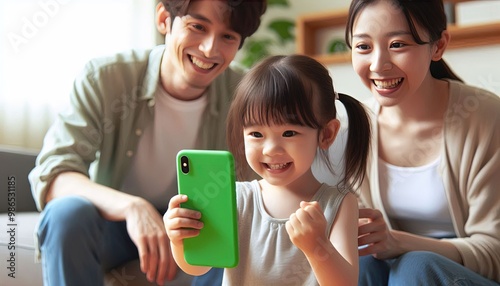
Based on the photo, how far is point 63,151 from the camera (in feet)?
3.01

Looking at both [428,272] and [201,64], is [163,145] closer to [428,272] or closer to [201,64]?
[201,64]

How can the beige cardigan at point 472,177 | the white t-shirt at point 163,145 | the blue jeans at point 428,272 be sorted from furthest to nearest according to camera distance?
the white t-shirt at point 163,145 → the beige cardigan at point 472,177 → the blue jeans at point 428,272

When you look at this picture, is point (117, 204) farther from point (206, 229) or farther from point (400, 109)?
point (400, 109)

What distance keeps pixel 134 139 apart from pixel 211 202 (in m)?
0.36

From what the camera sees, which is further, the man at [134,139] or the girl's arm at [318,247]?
the man at [134,139]

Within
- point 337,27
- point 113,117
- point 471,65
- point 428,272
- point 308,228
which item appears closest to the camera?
point 308,228

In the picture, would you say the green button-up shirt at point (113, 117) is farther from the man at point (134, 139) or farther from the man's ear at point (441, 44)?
the man's ear at point (441, 44)

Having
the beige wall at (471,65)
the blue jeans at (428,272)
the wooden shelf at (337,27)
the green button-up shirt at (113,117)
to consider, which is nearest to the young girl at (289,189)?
the blue jeans at (428,272)

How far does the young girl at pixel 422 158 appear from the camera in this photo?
76 cm

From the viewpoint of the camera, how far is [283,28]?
2.36m

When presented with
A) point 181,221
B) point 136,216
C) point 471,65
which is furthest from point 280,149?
point 471,65

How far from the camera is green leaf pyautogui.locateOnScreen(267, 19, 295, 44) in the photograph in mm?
2354

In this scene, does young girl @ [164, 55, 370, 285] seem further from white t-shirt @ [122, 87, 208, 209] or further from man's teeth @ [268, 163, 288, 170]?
white t-shirt @ [122, 87, 208, 209]

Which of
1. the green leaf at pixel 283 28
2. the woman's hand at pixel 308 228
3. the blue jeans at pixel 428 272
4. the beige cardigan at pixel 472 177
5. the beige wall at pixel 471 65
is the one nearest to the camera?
the woman's hand at pixel 308 228
